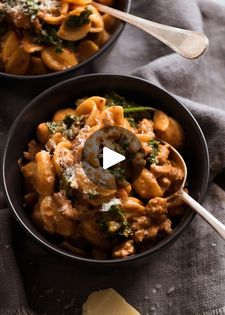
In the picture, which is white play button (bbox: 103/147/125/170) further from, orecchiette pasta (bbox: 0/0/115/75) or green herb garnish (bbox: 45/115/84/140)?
orecchiette pasta (bbox: 0/0/115/75)

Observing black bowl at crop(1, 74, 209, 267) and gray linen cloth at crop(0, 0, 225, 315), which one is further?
gray linen cloth at crop(0, 0, 225, 315)

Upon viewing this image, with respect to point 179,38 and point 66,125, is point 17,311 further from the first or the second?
point 179,38

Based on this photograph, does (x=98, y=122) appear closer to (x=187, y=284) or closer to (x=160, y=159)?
(x=160, y=159)

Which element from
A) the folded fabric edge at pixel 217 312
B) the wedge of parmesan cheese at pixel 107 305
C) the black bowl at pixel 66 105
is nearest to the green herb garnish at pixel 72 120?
the black bowl at pixel 66 105

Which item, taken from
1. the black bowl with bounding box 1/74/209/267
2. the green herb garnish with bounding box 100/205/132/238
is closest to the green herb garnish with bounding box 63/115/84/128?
the black bowl with bounding box 1/74/209/267

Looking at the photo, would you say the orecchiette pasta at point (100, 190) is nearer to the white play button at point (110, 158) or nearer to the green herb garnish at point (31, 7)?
the white play button at point (110, 158)

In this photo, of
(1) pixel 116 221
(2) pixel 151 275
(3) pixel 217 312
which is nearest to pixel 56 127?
(1) pixel 116 221

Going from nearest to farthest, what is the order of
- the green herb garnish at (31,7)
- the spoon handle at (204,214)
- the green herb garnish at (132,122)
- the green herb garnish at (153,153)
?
the spoon handle at (204,214)
the green herb garnish at (153,153)
the green herb garnish at (132,122)
the green herb garnish at (31,7)
